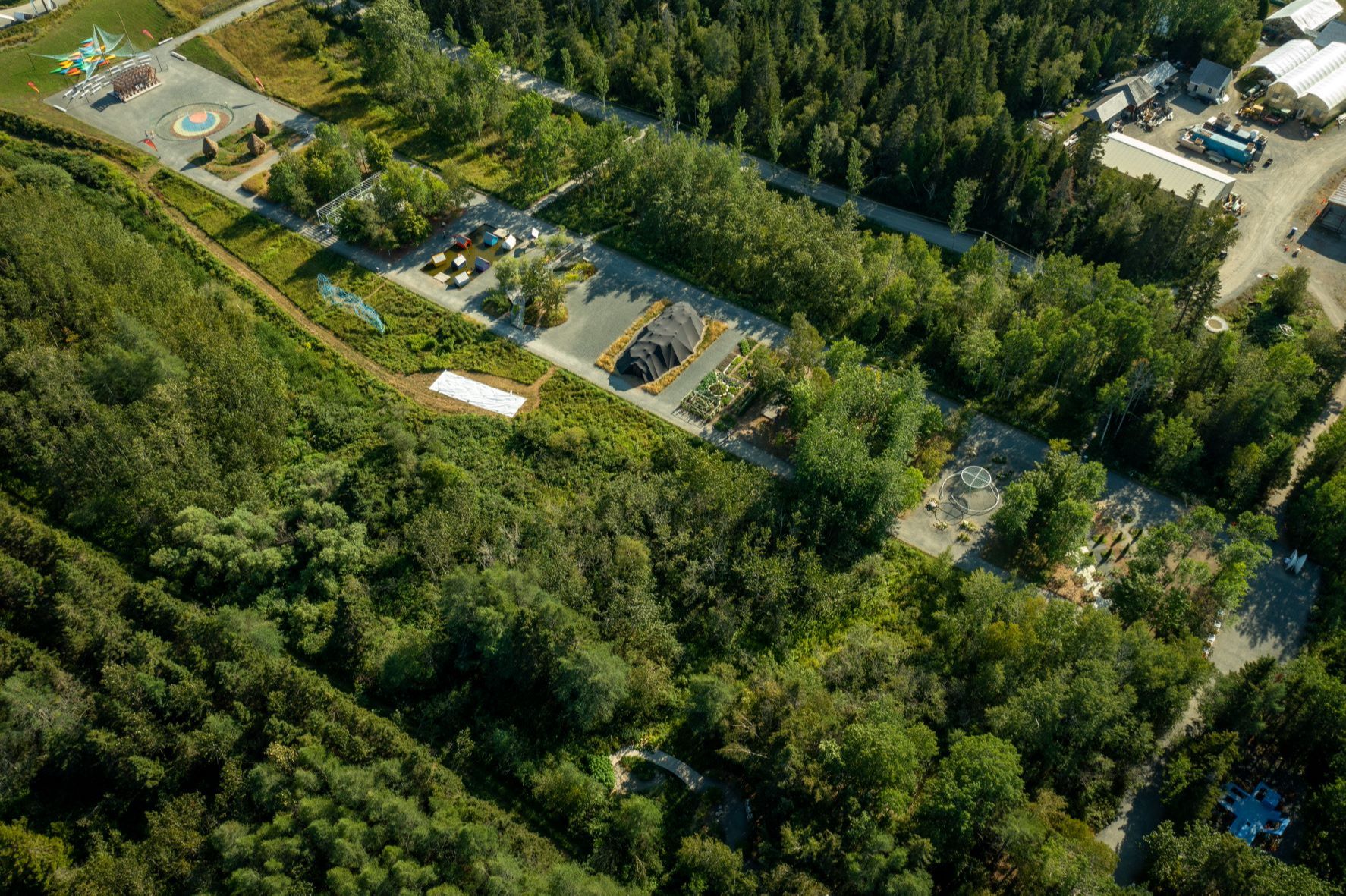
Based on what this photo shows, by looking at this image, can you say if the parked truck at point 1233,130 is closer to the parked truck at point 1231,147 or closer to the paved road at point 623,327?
the parked truck at point 1231,147

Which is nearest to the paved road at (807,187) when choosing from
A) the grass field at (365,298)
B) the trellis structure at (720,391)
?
the trellis structure at (720,391)

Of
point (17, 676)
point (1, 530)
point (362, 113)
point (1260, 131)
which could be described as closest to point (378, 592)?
point (17, 676)

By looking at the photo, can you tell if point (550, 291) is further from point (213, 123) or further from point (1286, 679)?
point (1286, 679)

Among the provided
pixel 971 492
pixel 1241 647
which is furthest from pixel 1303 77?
pixel 1241 647

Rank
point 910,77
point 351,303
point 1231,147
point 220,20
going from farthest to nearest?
point 220,20, point 910,77, point 1231,147, point 351,303

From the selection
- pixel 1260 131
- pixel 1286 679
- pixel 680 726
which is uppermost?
pixel 1260 131

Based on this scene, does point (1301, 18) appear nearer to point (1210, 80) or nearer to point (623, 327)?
point (1210, 80)

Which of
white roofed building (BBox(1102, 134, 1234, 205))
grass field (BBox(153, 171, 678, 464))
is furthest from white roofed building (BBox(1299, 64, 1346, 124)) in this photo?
grass field (BBox(153, 171, 678, 464))
